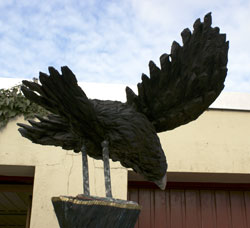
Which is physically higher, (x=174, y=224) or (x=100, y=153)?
(x=100, y=153)

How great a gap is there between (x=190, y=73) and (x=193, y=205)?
122 inches

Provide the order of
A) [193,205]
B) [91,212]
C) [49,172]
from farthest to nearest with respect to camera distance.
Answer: [193,205] < [49,172] < [91,212]

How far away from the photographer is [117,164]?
383 centimetres

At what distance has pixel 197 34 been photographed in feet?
5.74

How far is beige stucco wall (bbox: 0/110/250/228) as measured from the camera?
366 cm

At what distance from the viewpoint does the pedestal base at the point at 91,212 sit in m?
1.59

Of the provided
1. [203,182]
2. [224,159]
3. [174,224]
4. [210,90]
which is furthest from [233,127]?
[210,90]

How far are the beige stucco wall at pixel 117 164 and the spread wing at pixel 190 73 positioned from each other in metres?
2.09

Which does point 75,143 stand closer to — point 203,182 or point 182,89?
point 182,89

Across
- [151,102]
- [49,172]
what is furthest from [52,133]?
[49,172]

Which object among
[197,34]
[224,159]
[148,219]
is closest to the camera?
[197,34]

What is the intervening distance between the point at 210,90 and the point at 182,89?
138 mm

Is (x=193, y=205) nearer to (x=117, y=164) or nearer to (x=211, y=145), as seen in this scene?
(x=211, y=145)

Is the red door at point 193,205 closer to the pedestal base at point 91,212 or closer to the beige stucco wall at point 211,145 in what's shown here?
the beige stucco wall at point 211,145
